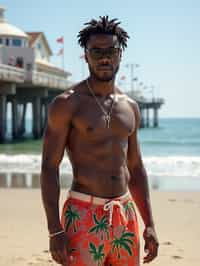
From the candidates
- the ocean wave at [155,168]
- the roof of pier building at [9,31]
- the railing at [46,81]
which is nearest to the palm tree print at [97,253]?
the ocean wave at [155,168]

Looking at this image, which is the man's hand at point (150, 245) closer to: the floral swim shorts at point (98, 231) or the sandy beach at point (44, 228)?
the floral swim shorts at point (98, 231)

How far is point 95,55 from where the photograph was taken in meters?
2.51

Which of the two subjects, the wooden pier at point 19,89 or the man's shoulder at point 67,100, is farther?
the wooden pier at point 19,89

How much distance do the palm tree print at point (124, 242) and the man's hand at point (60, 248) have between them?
25 centimetres

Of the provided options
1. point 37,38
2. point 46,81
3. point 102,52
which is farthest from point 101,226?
point 37,38

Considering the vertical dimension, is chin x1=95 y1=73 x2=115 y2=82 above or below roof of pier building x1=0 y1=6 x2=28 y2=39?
below

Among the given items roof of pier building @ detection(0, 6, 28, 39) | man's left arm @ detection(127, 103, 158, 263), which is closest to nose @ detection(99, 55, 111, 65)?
man's left arm @ detection(127, 103, 158, 263)

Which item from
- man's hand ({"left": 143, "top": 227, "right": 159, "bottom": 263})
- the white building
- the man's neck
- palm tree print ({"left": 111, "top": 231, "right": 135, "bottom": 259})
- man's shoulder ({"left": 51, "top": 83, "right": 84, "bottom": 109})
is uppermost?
the white building

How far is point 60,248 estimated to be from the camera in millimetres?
2373

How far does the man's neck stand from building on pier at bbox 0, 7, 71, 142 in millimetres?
23530

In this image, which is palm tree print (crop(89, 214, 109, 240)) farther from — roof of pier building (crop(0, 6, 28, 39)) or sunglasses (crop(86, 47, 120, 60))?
roof of pier building (crop(0, 6, 28, 39))

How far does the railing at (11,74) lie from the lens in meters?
25.9

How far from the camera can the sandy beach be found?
18.1 ft

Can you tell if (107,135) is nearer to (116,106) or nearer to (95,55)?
(116,106)
